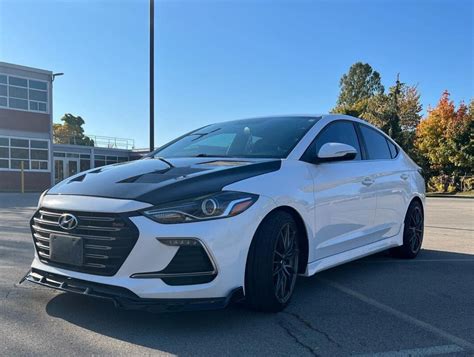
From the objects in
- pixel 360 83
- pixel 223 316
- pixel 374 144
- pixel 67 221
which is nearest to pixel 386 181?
pixel 374 144

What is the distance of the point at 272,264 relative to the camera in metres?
3.57

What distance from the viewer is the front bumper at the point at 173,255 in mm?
3172

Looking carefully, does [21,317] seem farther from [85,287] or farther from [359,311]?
[359,311]

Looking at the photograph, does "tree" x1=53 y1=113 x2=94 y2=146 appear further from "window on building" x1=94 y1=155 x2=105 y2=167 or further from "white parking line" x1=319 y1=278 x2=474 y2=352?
"white parking line" x1=319 y1=278 x2=474 y2=352

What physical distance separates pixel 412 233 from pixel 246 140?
2.85m

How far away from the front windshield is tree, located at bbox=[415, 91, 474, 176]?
1238 inches

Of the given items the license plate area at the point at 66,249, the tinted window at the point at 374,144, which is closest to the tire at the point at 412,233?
the tinted window at the point at 374,144

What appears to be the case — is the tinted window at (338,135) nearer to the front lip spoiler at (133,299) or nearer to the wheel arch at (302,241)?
the wheel arch at (302,241)

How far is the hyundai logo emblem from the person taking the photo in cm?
337

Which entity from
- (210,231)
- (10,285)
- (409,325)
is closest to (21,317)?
(10,285)

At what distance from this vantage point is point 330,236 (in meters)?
4.44

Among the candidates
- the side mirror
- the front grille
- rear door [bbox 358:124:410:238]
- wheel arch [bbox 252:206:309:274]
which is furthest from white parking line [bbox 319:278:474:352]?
the front grille

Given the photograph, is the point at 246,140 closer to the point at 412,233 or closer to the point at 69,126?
the point at 412,233

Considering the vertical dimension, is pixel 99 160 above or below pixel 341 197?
above
